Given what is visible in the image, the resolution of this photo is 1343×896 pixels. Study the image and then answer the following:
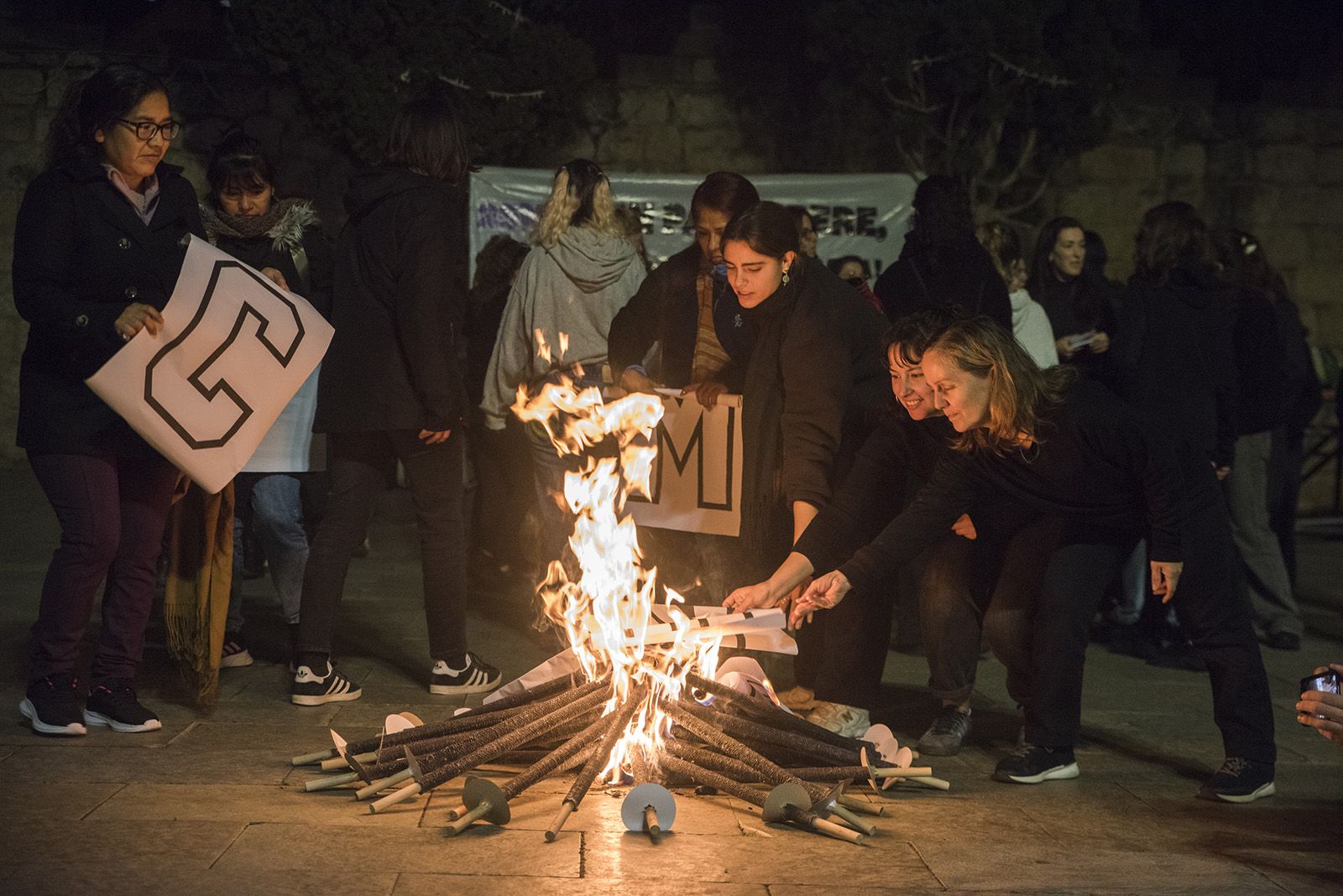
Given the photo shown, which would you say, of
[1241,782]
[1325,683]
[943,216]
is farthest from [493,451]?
[1325,683]

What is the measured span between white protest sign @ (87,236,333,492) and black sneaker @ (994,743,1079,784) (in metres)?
2.71

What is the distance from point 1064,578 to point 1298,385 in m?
3.53

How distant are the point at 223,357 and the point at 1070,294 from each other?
4.45 meters

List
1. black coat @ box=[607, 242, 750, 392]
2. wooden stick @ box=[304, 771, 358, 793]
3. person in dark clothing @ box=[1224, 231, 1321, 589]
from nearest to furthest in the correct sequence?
wooden stick @ box=[304, 771, 358, 793] → black coat @ box=[607, 242, 750, 392] → person in dark clothing @ box=[1224, 231, 1321, 589]

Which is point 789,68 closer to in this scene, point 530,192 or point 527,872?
point 530,192

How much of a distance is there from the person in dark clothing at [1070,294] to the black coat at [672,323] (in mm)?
2378

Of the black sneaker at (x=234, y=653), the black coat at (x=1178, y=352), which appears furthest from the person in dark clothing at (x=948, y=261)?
the black sneaker at (x=234, y=653)

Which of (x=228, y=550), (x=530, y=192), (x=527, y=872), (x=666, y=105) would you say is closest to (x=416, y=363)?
(x=228, y=550)

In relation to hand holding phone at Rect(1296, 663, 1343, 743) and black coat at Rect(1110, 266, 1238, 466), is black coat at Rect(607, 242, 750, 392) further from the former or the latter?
hand holding phone at Rect(1296, 663, 1343, 743)

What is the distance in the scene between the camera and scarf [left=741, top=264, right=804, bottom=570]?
5488 mm

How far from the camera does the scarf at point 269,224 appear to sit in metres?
Result: 6.13

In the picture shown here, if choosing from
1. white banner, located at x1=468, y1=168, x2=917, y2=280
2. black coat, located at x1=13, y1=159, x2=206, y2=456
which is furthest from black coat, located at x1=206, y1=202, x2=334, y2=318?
white banner, located at x1=468, y1=168, x2=917, y2=280

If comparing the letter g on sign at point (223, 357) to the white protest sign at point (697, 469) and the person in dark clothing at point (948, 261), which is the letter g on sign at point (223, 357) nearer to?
the white protest sign at point (697, 469)

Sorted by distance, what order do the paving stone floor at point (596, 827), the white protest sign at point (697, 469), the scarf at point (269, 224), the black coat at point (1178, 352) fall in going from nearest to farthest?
1. the paving stone floor at point (596, 827)
2. the white protest sign at point (697, 469)
3. the scarf at point (269, 224)
4. the black coat at point (1178, 352)
